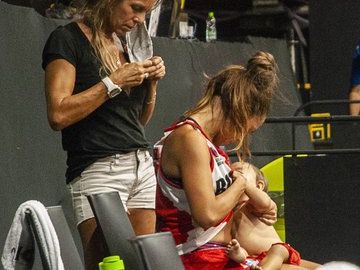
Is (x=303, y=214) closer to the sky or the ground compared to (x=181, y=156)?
closer to the ground

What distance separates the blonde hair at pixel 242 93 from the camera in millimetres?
4844

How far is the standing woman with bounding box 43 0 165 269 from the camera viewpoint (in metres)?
4.66

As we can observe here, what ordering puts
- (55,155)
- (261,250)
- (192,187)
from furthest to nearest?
(55,155) < (261,250) < (192,187)

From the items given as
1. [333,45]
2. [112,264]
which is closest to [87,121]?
[112,264]

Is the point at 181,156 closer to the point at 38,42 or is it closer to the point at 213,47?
the point at 38,42

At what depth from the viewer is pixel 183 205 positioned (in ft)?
15.8

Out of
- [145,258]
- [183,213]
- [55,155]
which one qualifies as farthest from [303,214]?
[145,258]

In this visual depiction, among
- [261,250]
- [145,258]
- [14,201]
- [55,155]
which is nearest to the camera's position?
[145,258]

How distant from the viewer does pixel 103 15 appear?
4863 millimetres

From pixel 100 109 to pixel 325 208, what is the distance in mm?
2677

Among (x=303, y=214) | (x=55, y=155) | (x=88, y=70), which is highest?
(x=88, y=70)

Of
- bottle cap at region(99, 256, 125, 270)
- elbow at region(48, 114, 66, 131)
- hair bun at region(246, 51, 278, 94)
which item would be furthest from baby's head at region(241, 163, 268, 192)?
bottle cap at region(99, 256, 125, 270)

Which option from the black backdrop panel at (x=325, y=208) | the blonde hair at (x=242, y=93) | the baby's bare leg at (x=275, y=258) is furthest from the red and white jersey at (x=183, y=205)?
the black backdrop panel at (x=325, y=208)

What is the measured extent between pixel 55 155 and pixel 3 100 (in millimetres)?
580
